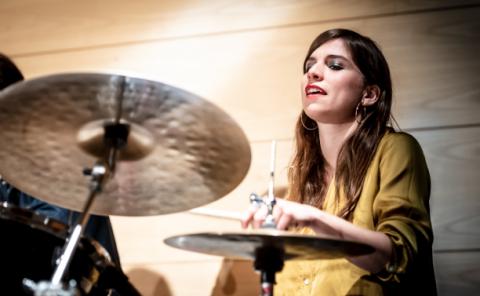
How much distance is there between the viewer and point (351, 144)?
3.90 feet

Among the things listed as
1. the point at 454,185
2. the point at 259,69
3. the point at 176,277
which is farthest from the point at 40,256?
the point at 454,185

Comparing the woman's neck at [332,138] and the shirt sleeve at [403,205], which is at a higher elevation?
the woman's neck at [332,138]

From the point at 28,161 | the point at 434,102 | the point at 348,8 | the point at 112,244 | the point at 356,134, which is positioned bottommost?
the point at 112,244

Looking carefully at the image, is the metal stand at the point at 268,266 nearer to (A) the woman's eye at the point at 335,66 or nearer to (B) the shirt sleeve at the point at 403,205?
(B) the shirt sleeve at the point at 403,205

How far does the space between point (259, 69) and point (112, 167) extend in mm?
671

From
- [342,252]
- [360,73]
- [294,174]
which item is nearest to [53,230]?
[342,252]

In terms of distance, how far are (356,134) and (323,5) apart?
16.3 inches

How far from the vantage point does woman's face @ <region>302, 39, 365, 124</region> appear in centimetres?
121

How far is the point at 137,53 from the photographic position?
156cm

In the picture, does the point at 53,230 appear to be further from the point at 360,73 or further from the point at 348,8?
the point at 348,8

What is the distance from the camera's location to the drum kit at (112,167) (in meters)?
0.80

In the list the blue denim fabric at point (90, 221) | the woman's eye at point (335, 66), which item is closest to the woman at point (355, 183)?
the woman's eye at point (335, 66)

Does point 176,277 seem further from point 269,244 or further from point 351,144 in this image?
point 269,244

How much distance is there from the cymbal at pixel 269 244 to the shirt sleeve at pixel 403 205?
0.37ft
